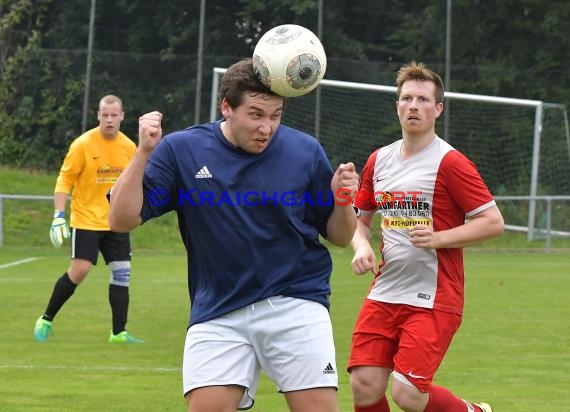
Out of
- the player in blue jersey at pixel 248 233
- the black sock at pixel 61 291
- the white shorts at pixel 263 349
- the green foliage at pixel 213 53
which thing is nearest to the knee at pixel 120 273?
the black sock at pixel 61 291

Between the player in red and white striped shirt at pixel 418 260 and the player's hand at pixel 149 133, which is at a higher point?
the player's hand at pixel 149 133

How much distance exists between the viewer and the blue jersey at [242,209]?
4.69 metres

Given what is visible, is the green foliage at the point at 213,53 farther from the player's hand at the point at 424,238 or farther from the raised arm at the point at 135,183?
the raised arm at the point at 135,183

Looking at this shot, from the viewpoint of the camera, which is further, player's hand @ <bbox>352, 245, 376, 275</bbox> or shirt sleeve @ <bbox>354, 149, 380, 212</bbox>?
shirt sleeve @ <bbox>354, 149, 380, 212</bbox>

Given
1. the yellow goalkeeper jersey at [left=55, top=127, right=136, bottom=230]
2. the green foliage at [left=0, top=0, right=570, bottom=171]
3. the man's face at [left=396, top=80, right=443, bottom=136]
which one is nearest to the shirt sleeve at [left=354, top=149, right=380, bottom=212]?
the man's face at [left=396, top=80, right=443, bottom=136]

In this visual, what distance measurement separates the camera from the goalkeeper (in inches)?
408

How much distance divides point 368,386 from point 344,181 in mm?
1557

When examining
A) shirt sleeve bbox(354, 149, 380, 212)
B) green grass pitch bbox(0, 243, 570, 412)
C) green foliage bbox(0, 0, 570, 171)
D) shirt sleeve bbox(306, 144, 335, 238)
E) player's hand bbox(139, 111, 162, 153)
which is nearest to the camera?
player's hand bbox(139, 111, 162, 153)

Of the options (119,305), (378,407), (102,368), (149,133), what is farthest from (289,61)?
(119,305)

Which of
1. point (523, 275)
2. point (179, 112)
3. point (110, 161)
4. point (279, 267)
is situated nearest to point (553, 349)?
point (110, 161)

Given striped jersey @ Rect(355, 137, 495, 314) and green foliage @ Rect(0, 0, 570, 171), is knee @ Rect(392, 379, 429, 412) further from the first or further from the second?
green foliage @ Rect(0, 0, 570, 171)

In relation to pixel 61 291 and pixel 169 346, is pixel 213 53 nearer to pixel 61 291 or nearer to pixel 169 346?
pixel 61 291

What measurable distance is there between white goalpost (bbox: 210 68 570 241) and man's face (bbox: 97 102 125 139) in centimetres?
1272

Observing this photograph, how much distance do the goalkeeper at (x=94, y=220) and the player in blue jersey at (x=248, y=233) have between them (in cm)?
Result: 562
